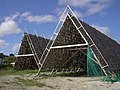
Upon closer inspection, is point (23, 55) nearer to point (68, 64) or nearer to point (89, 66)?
point (68, 64)

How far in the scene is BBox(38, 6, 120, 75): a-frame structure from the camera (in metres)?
21.0

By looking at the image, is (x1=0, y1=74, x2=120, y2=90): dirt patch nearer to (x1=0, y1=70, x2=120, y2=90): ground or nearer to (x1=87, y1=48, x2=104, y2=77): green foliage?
(x1=0, y1=70, x2=120, y2=90): ground

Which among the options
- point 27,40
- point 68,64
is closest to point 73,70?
point 68,64

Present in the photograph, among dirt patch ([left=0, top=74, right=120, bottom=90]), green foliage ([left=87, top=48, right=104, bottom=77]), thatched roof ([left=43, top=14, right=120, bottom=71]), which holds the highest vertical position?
thatched roof ([left=43, top=14, right=120, bottom=71])

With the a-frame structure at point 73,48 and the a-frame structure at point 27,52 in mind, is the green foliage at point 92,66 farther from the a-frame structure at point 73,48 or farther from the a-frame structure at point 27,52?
the a-frame structure at point 27,52

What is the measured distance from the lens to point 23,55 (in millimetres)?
36344

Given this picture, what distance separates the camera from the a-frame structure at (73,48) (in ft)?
68.8

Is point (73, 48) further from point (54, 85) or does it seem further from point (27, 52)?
point (27, 52)

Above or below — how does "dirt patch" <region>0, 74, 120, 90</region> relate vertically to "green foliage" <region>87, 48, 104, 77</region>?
below

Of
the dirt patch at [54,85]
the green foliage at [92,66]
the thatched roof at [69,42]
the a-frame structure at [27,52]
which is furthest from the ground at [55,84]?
the a-frame structure at [27,52]

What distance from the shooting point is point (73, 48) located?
24250 mm

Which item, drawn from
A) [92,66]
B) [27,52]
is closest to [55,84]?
[92,66]

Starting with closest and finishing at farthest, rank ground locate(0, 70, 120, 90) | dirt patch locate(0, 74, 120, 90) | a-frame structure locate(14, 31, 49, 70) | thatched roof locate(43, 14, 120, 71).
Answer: dirt patch locate(0, 74, 120, 90) → ground locate(0, 70, 120, 90) → thatched roof locate(43, 14, 120, 71) → a-frame structure locate(14, 31, 49, 70)

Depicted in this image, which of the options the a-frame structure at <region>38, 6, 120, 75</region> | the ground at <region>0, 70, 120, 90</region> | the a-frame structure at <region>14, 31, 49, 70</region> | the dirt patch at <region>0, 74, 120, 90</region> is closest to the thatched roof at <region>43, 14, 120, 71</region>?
the a-frame structure at <region>38, 6, 120, 75</region>
